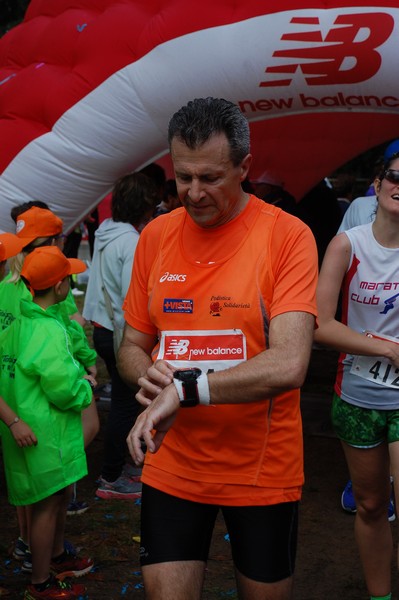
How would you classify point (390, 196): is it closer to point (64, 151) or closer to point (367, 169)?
point (64, 151)

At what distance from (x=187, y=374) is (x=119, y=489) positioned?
10.5ft

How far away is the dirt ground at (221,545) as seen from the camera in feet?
13.5

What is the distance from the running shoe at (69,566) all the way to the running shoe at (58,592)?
13cm

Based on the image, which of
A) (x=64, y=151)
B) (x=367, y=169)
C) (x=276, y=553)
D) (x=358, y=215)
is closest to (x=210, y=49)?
(x=64, y=151)

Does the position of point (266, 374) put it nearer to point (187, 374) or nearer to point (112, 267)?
point (187, 374)

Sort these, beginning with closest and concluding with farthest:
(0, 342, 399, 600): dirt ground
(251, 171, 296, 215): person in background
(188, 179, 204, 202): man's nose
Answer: (188, 179, 204, 202): man's nose < (0, 342, 399, 600): dirt ground < (251, 171, 296, 215): person in background

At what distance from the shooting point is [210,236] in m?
2.62

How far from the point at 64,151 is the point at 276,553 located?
13.3 feet

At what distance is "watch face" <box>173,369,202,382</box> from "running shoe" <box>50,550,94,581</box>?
225 cm

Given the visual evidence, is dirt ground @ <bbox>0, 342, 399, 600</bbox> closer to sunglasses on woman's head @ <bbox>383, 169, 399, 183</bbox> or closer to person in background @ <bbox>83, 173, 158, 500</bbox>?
person in background @ <bbox>83, 173, 158, 500</bbox>

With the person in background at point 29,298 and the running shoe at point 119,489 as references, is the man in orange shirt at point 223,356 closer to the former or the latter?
the person in background at point 29,298

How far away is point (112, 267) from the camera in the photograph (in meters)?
5.23

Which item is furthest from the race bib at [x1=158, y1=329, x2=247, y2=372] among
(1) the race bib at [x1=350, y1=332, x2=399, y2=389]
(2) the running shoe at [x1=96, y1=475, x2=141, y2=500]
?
(2) the running shoe at [x1=96, y1=475, x2=141, y2=500]

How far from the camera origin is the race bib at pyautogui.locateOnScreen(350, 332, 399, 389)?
3403 mm
